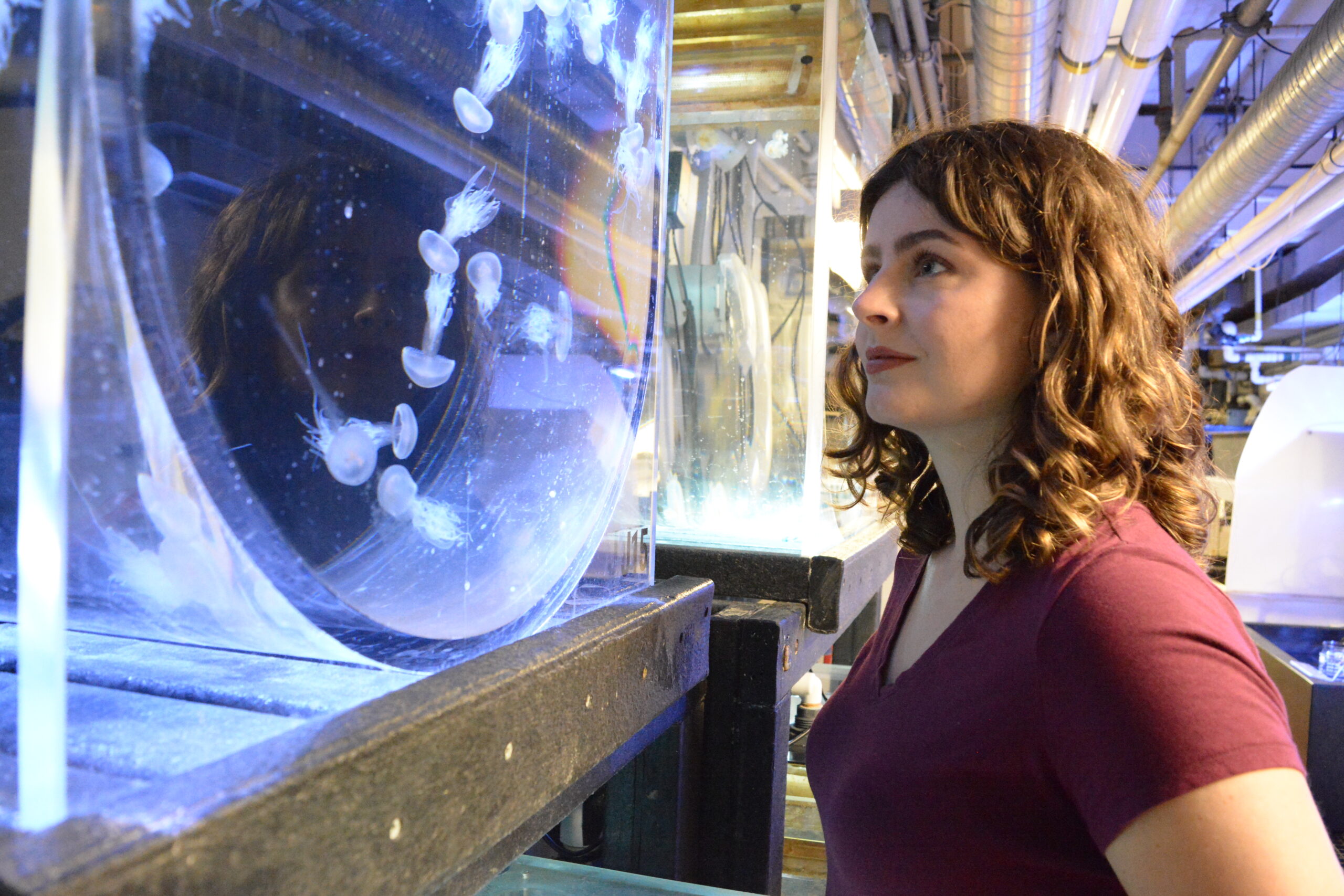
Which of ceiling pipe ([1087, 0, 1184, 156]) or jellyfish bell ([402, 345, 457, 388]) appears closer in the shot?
jellyfish bell ([402, 345, 457, 388])

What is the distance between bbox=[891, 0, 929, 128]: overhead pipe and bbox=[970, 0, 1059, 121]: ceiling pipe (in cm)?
21

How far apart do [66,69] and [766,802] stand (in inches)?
46.4

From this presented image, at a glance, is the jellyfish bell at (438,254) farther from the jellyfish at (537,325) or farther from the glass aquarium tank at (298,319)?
the jellyfish at (537,325)

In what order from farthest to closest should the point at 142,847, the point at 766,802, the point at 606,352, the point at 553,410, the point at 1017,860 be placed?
the point at 766,802 < the point at 606,352 < the point at 553,410 < the point at 1017,860 < the point at 142,847

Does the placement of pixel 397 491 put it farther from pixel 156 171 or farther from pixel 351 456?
pixel 156 171

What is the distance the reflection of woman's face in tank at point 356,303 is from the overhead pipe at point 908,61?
6.89 ft

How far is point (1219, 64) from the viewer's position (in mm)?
3062

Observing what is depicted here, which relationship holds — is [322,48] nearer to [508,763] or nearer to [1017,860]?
[508,763]

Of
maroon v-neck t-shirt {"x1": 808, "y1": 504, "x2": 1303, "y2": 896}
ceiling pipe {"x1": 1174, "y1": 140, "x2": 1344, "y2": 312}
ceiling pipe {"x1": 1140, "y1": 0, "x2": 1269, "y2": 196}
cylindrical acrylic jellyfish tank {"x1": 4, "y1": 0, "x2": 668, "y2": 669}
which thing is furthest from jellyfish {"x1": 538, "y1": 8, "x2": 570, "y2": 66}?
ceiling pipe {"x1": 1174, "y1": 140, "x2": 1344, "y2": 312}

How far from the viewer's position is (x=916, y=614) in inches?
38.0

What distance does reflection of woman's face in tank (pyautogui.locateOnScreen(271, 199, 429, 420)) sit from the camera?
1.67 feet

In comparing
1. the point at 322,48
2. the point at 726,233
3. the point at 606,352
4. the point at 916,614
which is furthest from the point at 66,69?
the point at 726,233

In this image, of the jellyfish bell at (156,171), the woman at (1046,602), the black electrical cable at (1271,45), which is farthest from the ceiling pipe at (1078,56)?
the jellyfish bell at (156,171)

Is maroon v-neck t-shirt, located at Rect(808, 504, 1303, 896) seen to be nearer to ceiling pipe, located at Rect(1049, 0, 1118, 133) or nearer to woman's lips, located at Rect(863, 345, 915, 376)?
woman's lips, located at Rect(863, 345, 915, 376)
